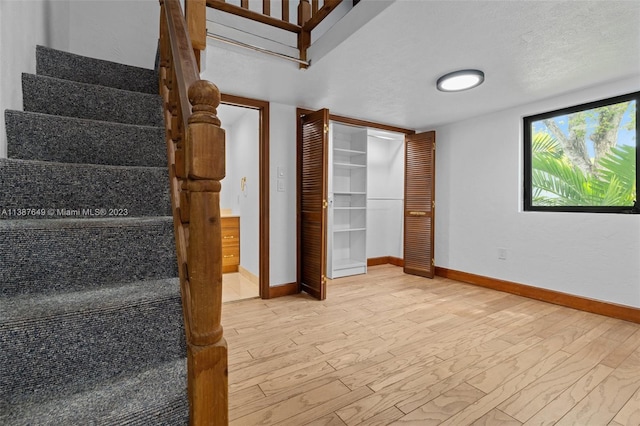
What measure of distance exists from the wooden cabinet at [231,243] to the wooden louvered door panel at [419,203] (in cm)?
240

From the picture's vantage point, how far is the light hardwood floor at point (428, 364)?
148 centimetres

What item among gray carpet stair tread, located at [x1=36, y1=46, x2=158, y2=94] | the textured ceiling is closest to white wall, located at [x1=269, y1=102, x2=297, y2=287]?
the textured ceiling

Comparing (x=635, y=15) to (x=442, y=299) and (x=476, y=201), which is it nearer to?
(x=476, y=201)

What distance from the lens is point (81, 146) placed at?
1.40 meters

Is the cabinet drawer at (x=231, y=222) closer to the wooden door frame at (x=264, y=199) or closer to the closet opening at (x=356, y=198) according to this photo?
the wooden door frame at (x=264, y=199)

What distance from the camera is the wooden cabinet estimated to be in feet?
14.0

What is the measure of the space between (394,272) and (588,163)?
8.31 feet

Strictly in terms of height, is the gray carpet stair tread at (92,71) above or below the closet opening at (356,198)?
above

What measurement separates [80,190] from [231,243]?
313 cm

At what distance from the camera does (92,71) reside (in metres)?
1.90

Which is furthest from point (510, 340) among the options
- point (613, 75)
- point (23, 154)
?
point (23, 154)

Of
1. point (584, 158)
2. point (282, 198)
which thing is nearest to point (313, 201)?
point (282, 198)

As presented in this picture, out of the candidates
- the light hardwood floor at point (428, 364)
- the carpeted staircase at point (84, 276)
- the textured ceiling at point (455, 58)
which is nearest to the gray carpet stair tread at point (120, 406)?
the carpeted staircase at point (84, 276)

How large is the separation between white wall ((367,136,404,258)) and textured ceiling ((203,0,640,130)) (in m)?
1.69
